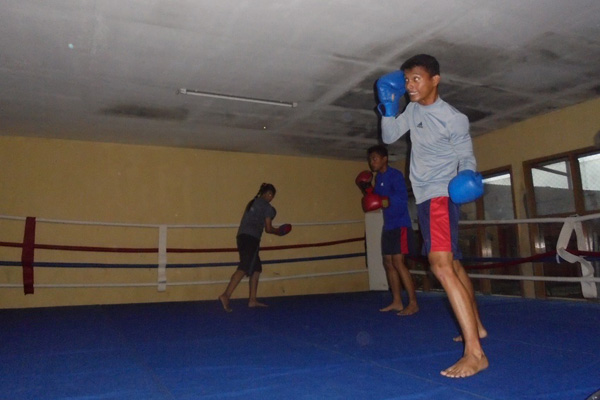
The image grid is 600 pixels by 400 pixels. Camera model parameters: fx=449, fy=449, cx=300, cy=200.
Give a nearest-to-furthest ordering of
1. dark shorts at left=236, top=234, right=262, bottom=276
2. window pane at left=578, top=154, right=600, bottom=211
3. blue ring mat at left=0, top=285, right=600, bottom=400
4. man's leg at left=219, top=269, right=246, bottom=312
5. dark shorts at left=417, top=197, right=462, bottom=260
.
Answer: blue ring mat at left=0, top=285, right=600, bottom=400, dark shorts at left=417, top=197, right=462, bottom=260, man's leg at left=219, top=269, right=246, bottom=312, dark shorts at left=236, top=234, right=262, bottom=276, window pane at left=578, top=154, right=600, bottom=211

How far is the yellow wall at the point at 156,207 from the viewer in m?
5.19

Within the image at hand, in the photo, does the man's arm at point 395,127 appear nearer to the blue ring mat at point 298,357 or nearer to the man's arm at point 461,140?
the man's arm at point 461,140

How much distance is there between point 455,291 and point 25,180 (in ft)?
17.0

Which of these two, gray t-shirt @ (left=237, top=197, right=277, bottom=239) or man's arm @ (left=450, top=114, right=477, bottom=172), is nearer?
man's arm @ (left=450, top=114, right=477, bottom=172)

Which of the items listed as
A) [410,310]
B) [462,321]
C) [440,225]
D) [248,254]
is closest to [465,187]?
[440,225]

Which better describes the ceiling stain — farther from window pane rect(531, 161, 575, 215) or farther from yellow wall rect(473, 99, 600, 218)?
window pane rect(531, 161, 575, 215)

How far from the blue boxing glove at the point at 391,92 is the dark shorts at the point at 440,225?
1.72ft

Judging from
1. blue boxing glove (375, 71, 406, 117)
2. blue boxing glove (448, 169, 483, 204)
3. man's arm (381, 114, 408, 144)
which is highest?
blue boxing glove (375, 71, 406, 117)

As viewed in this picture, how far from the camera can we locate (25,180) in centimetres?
520

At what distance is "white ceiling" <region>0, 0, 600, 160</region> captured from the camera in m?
2.84

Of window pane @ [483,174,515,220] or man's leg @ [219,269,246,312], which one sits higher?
window pane @ [483,174,515,220]

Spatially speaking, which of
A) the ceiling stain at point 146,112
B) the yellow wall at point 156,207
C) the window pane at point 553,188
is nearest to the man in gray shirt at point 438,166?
the ceiling stain at point 146,112

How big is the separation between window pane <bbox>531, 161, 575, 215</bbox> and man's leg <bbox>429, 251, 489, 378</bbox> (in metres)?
3.80

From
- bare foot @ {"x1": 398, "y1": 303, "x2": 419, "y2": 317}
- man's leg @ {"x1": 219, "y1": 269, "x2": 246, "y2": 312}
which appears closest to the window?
bare foot @ {"x1": 398, "y1": 303, "x2": 419, "y2": 317}
